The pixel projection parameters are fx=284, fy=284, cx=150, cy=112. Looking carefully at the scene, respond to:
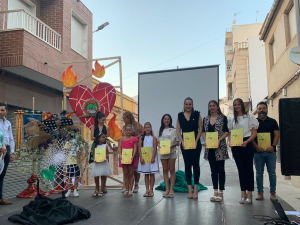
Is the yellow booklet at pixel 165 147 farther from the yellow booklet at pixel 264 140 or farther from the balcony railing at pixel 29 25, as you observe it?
the balcony railing at pixel 29 25

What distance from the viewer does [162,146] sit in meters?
5.16

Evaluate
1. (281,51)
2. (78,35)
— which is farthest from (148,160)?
(78,35)

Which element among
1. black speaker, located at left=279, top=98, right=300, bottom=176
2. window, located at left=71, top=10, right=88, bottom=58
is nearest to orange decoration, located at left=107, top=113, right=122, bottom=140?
black speaker, located at left=279, top=98, right=300, bottom=176

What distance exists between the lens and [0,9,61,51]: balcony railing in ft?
25.8

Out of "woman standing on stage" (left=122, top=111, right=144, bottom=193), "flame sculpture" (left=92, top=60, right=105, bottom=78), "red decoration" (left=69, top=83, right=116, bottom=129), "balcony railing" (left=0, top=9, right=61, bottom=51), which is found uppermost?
"balcony railing" (left=0, top=9, right=61, bottom=51)

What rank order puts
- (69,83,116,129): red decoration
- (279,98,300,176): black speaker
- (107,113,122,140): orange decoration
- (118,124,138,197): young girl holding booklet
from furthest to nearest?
(69,83,116,129): red decoration
(107,113,122,140): orange decoration
(118,124,138,197): young girl holding booklet
(279,98,300,176): black speaker

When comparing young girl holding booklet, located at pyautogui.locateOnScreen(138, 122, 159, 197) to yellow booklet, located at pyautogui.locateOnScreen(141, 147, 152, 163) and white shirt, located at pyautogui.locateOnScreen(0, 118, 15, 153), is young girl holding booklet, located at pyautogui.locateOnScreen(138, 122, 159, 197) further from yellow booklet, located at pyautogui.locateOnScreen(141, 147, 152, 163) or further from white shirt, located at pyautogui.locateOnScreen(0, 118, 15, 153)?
white shirt, located at pyautogui.locateOnScreen(0, 118, 15, 153)

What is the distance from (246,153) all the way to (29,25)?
7.14 meters

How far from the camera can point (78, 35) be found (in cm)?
1098

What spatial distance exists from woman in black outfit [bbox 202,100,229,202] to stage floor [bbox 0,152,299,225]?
26 cm

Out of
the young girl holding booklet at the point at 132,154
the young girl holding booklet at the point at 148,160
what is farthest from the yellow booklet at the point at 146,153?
the young girl holding booklet at the point at 132,154

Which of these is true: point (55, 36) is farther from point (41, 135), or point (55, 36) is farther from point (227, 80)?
point (227, 80)

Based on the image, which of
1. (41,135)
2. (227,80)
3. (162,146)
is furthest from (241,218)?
(227,80)

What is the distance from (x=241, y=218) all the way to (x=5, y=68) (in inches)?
274
